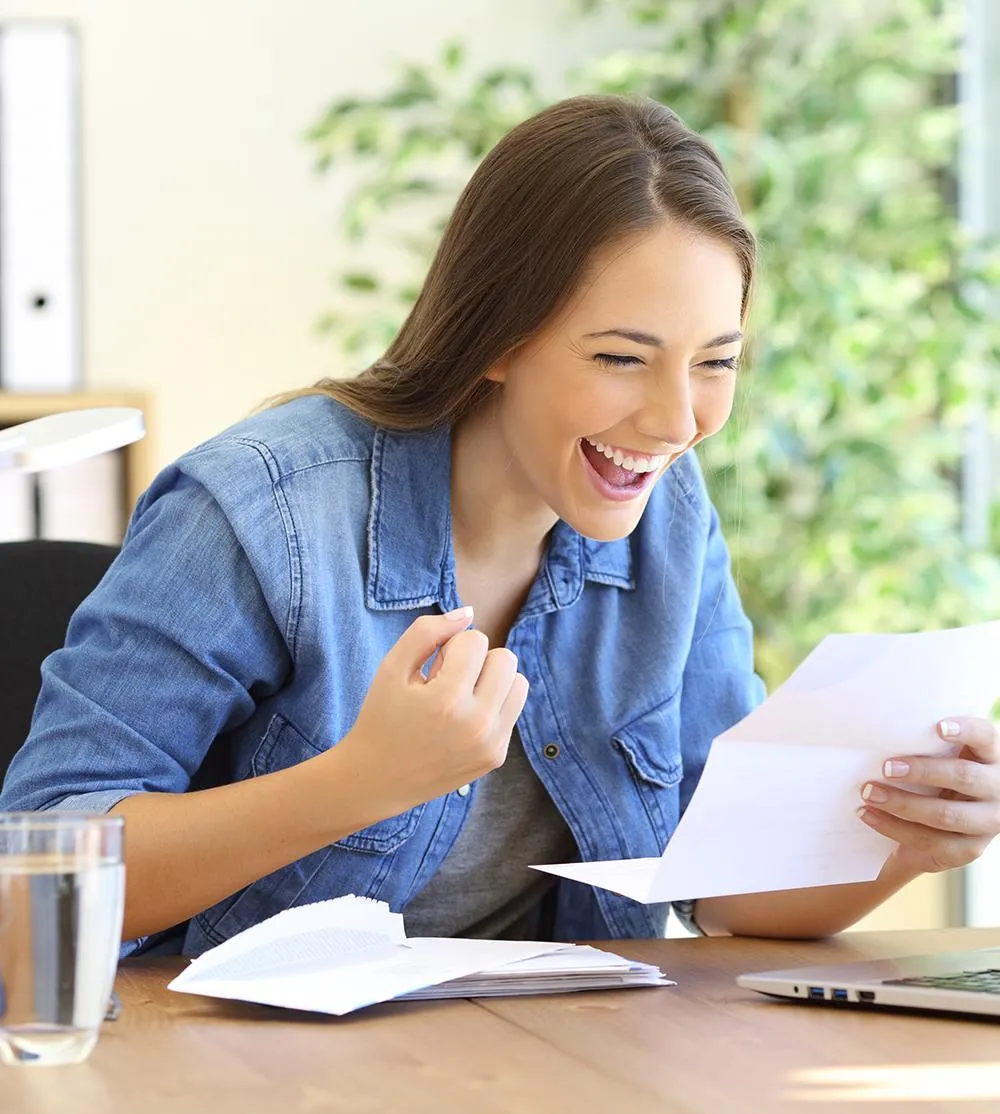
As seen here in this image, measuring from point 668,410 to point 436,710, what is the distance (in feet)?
1.06

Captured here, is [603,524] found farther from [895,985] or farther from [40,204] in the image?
[40,204]

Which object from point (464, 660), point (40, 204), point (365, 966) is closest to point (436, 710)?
point (464, 660)

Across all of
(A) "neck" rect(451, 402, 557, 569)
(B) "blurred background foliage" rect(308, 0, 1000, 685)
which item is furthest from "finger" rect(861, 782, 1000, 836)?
(B) "blurred background foliage" rect(308, 0, 1000, 685)

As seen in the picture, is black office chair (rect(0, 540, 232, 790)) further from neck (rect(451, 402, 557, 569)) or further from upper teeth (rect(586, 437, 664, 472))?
upper teeth (rect(586, 437, 664, 472))

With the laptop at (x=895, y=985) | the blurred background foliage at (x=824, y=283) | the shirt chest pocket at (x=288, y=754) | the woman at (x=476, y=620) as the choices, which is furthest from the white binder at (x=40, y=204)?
the laptop at (x=895, y=985)

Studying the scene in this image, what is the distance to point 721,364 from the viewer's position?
3.84ft

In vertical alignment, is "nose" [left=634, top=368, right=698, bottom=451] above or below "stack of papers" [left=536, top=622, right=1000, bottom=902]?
above

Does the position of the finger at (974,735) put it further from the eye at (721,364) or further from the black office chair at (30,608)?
the black office chair at (30,608)

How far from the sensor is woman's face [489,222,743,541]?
→ 1119 millimetres

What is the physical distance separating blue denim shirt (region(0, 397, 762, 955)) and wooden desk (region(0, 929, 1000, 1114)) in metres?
0.19

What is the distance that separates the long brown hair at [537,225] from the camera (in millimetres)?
1157

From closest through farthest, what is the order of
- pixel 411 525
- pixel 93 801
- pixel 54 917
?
pixel 54 917
pixel 93 801
pixel 411 525

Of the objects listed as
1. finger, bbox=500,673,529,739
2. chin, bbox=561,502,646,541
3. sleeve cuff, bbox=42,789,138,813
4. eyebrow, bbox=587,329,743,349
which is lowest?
sleeve cuff, bbox=42,789,138,813

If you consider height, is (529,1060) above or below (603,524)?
below
